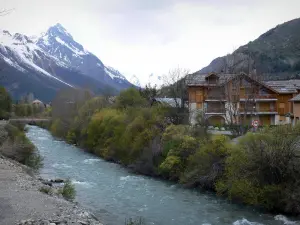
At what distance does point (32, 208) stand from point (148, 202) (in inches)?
391

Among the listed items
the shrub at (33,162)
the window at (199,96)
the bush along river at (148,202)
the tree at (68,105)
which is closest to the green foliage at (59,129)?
the tree at (68,105)

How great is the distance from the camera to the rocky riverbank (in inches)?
664

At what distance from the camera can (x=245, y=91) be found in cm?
5038

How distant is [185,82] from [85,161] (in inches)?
781

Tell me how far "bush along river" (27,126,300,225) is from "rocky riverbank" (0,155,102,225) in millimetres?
3055

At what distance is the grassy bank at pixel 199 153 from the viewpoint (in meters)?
25.0

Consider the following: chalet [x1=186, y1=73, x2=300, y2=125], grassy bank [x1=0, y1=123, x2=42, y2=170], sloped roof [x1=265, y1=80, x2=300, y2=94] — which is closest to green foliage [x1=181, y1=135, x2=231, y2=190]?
grassy bank [x1=0, y1=123, x2=42, y2=170]

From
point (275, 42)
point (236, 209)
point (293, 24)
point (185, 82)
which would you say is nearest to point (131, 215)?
point (236, 209)

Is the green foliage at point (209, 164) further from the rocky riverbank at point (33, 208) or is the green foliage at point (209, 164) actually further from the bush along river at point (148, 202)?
the rocky riverbank at point (33, 208)

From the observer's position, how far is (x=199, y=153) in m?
32.4

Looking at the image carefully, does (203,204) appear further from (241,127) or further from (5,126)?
(5,126)

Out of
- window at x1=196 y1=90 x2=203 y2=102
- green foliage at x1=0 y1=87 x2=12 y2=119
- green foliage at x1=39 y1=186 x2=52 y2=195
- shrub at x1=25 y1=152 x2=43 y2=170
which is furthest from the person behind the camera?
green foliage at x1=0 y1=87 x2=12 y2=119

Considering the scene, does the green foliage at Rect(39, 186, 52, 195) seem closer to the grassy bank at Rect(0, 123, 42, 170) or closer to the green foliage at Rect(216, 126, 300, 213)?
the green foliage at Rect(216, 126, 300, 213)

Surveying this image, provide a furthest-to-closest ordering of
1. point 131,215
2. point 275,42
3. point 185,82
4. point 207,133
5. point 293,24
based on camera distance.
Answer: point 293,24 < point 275,42 < point 185,82 < point 207,133 < point 131,215
